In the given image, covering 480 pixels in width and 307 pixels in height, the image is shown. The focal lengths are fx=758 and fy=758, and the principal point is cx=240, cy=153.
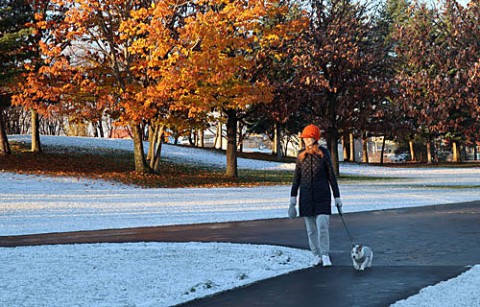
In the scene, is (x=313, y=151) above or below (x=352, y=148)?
below

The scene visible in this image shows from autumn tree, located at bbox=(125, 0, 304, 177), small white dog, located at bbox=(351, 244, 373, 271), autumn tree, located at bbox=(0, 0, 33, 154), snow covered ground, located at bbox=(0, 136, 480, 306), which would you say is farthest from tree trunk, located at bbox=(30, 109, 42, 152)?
small white dog, located at bbox=(351, 244, 373, 271)

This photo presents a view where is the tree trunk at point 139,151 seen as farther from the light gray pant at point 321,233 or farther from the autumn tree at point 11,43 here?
the light gray pant at point 321,233

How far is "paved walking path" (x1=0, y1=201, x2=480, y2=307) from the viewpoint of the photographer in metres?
8.63

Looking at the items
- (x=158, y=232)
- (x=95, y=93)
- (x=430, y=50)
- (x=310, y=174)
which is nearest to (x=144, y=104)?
(x=95, y=93)

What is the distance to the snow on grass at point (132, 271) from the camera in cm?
855

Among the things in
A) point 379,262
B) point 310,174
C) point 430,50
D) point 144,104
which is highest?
point 430,50

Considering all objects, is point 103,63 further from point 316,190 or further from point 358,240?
point 316,190

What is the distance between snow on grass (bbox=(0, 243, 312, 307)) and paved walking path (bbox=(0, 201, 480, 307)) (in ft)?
1.61

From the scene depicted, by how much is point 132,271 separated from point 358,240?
17.1ft

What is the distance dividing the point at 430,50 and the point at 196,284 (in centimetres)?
2766

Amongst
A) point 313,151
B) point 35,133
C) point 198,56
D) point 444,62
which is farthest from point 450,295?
point 35,133

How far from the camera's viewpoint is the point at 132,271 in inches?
405

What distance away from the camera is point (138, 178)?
35.8 metres

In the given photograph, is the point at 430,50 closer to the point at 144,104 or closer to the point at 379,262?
the point at 144,104
